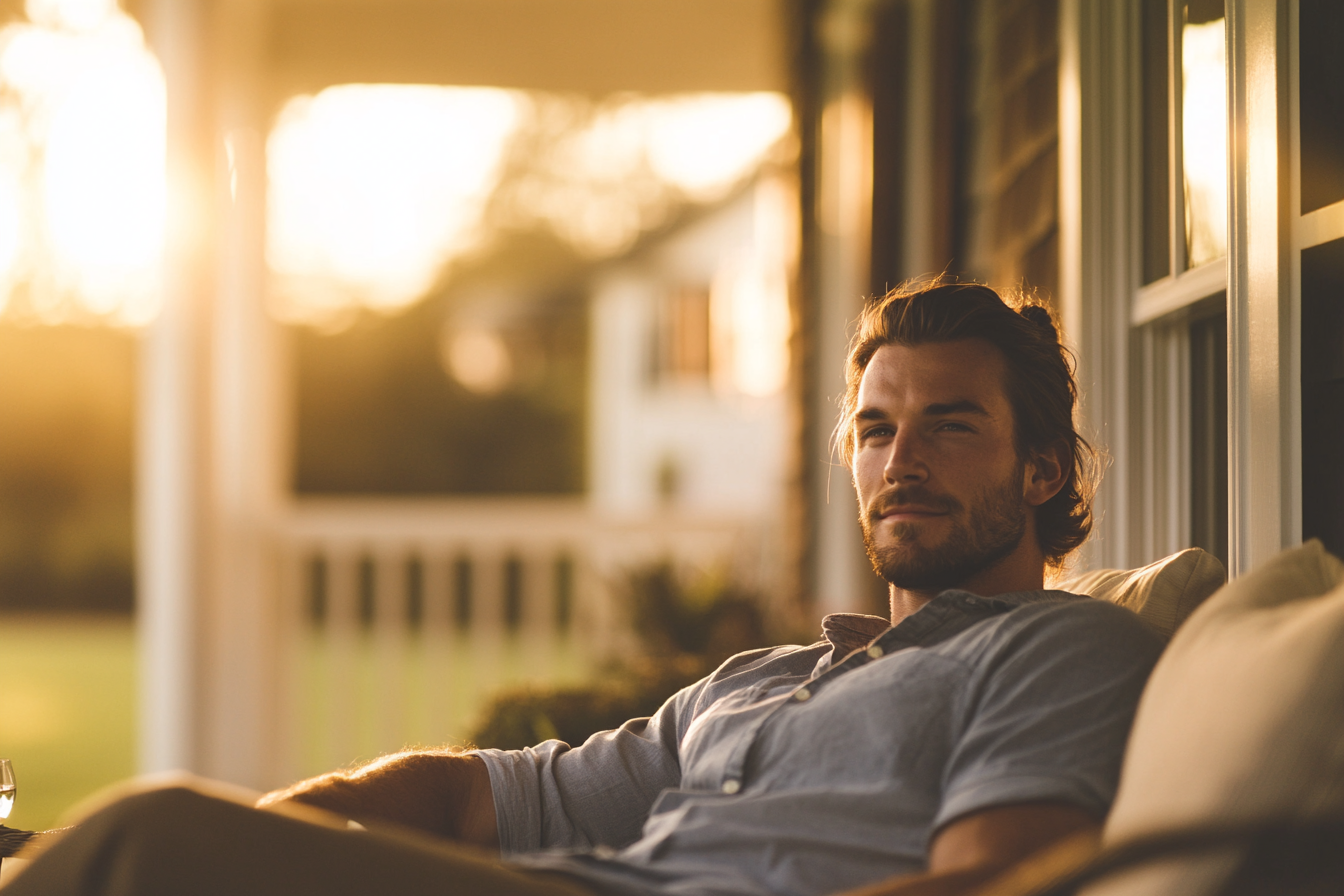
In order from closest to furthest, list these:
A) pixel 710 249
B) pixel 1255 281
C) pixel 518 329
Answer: pixel 1255 281 < pixel 710 249 < pixel 518 329

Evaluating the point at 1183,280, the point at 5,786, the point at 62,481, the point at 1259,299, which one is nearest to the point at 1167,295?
the point at 1183,280

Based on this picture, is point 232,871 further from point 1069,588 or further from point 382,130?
point 382,130

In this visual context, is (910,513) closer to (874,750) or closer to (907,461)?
(907,461)

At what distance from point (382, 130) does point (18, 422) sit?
6.22 meters

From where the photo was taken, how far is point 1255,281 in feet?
4.88

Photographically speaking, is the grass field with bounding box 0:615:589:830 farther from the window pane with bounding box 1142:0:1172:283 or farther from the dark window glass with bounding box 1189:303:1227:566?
the window pane with bounding box 1142:0:1172:283

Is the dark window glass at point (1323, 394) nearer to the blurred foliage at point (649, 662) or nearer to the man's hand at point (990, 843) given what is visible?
the man's hand at point (990, 843)

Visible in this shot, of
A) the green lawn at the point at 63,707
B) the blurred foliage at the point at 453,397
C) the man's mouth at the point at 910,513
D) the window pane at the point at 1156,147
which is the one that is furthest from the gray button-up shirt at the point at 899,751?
the blurred foliage at the point at 453,397

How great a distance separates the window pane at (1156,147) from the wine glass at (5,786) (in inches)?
Answer: 71.3

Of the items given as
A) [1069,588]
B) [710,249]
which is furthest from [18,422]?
[1069,588]

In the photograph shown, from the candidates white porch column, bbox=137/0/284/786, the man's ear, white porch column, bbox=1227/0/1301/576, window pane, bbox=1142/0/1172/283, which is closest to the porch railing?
white porch column, bbox=137/0/284/786

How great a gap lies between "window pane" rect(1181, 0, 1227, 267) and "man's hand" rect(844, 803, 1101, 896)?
89 centimetres

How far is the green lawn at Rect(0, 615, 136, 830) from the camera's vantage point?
7.71m

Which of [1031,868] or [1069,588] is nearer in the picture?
[1031,868]
